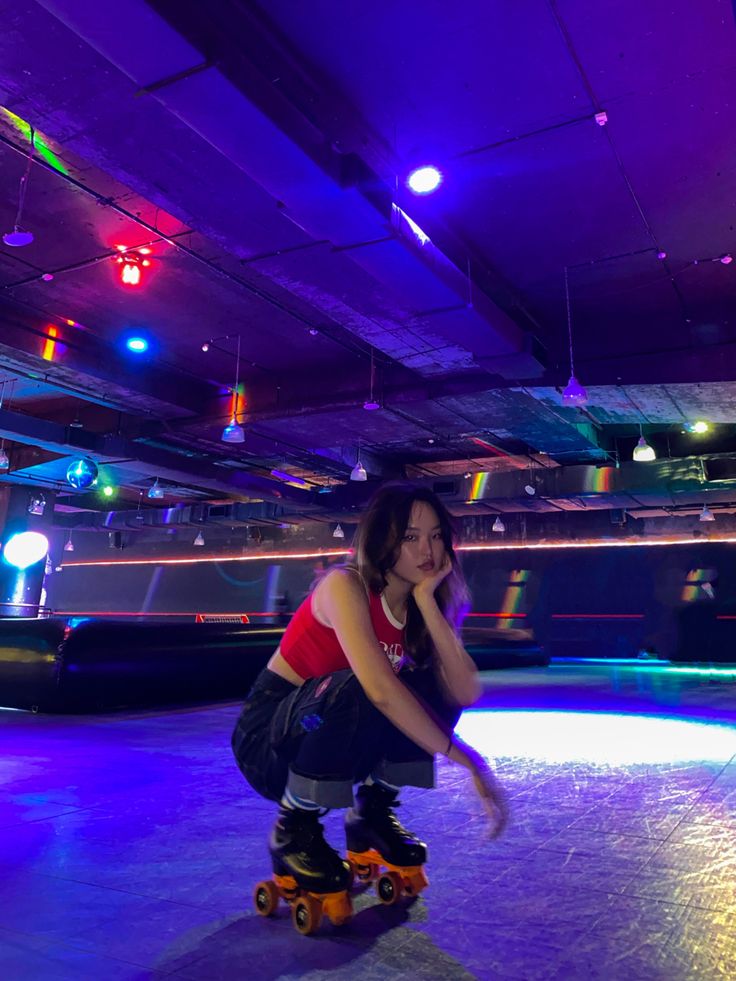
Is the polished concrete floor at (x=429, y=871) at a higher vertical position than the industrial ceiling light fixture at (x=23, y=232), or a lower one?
lower

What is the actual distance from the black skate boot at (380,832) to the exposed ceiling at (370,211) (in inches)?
117

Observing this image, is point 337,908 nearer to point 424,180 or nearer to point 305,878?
point 305,878

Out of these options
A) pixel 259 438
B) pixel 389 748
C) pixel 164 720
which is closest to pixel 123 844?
pixel 389 748

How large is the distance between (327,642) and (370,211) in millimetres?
3066

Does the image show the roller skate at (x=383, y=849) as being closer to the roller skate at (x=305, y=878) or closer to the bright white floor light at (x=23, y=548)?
the roller skate at (x=305, y=878)

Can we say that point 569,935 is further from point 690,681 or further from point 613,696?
point 690,681

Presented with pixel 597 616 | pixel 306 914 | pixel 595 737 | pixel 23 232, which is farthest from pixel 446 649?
pixel 597 616

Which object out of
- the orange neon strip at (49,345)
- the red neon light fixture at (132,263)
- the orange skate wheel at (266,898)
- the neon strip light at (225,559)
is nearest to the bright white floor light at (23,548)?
the neon strip light at (225,559)

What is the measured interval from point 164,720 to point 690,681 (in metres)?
7.28

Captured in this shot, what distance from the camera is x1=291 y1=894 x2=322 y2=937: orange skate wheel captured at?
1301 millimetres

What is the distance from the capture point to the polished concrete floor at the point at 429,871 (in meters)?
1.21

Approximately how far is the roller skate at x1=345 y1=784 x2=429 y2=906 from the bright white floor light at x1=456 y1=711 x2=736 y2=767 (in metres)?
2.04

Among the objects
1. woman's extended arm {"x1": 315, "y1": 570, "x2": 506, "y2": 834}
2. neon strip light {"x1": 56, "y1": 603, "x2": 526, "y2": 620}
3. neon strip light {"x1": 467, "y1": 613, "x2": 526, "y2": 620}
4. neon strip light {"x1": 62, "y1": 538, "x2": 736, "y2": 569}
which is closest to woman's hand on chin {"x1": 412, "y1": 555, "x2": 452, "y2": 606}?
woman's extended arm {"x1": 315, "y1": 570, "x2": 506, "y2": 834}

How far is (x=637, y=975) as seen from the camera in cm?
116
